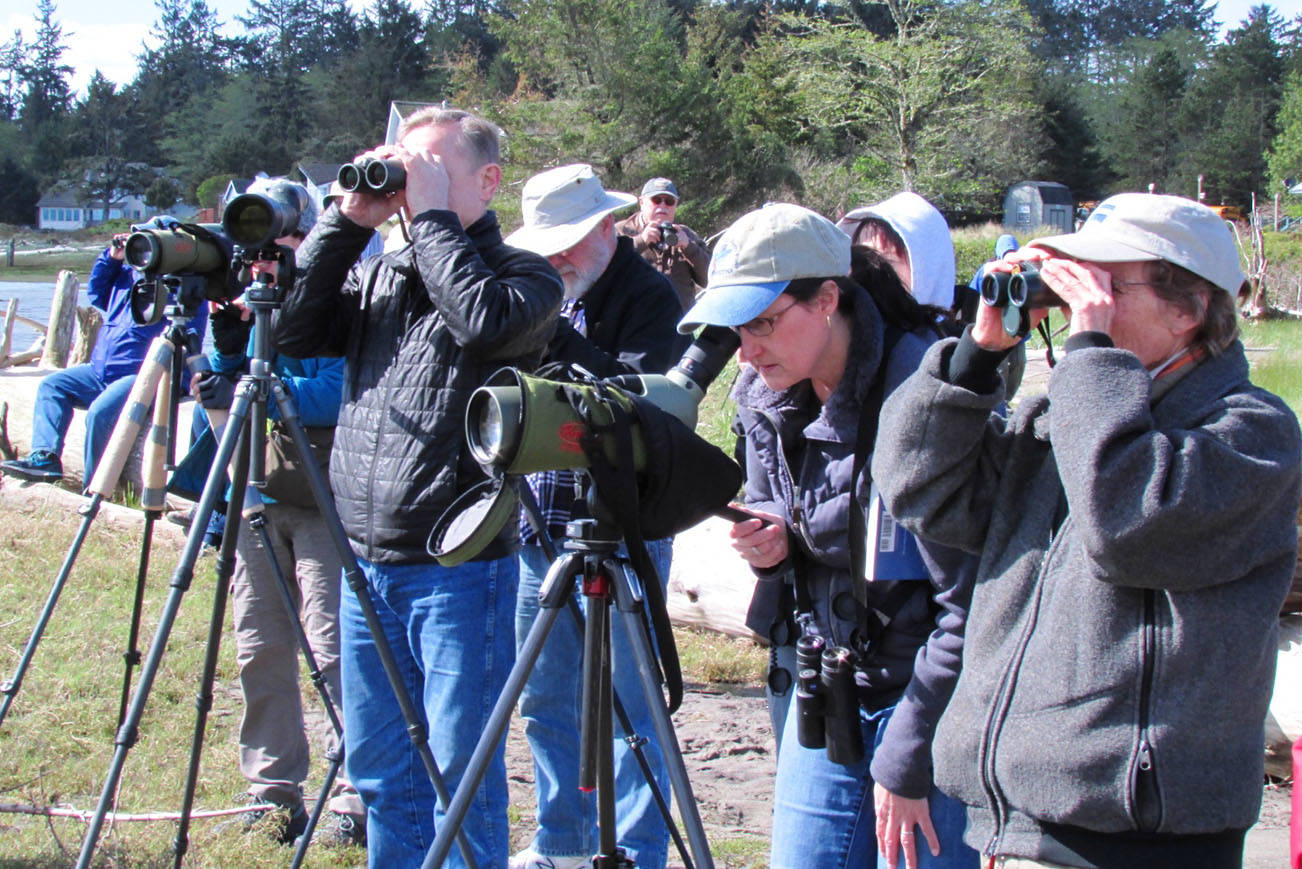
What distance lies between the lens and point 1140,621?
1.66 meters

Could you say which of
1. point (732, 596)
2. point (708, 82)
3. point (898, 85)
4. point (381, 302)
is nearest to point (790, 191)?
point (708, 82)

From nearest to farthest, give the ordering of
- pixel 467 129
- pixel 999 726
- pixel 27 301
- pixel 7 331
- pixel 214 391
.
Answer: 1. pixel 999 726
2. pixel 467 129
3. pixel 214 391
4. pixel 7 331
5. pixel 27 301

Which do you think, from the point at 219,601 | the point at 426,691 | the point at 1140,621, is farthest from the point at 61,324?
the point at 1140,621

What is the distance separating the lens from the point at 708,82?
3075cm

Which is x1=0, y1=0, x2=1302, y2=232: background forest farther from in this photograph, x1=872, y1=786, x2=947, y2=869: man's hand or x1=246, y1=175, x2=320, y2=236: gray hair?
x1=872, y1=786, x2=947, y2=869: man's hand

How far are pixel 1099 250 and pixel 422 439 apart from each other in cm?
148

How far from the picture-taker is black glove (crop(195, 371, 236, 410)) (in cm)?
312

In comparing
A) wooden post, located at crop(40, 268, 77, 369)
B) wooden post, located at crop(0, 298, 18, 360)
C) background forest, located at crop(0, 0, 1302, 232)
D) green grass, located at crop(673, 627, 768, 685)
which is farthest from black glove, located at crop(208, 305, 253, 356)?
background forest, located at crop(0, 0, 1302, 232)

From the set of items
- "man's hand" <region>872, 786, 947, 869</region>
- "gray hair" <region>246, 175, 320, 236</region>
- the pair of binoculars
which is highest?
"gray hair" <region>246, 175, 320, 236</region>

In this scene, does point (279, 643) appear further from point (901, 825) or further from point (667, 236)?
point (667, 236)

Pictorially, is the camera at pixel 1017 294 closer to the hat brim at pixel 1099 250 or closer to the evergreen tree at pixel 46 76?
the hat brim at pixel 1099 250

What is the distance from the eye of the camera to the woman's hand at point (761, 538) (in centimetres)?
220

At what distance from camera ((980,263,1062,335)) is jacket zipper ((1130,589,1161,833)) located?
49cm

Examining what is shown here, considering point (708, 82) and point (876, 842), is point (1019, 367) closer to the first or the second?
point (876, 842)
